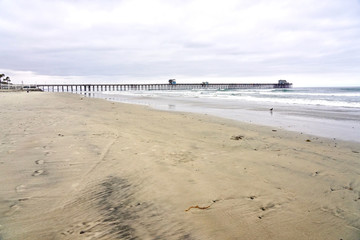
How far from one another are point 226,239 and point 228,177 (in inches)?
60.6

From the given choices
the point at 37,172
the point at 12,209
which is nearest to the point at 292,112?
the point at 37,172

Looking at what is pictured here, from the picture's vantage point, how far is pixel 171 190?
324cm

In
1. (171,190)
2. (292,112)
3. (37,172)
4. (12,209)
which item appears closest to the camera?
(12,209)

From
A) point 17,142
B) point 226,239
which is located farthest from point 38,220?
point 17,142

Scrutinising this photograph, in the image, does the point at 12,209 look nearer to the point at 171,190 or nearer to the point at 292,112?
the point at 171,190

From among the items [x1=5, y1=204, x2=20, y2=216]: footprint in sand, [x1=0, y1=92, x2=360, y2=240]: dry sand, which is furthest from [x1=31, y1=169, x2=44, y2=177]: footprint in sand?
[x1=5, y1=204, x2=20, y2=216]: footprint in sand

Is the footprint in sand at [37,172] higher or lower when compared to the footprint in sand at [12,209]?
higher

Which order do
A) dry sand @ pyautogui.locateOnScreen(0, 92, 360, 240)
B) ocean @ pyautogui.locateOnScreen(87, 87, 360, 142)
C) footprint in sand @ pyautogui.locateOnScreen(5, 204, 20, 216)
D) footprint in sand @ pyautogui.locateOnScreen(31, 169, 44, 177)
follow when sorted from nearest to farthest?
dry sand @ pyautogui.locateOnScreen(0, 92, 360, 240)
footprint in sand @ pyautogui.locateOnScreen(5, 204, 20, 216)
footprint in sand @ pyautogui.locateOnScreen(31, 169, 44, 177)
ocean @ pyautogui.locateOnScreen(87, 87, 360, 142)

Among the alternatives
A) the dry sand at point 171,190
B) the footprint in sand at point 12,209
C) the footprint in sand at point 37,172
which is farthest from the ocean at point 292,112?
the footprint in sand at point 12,209

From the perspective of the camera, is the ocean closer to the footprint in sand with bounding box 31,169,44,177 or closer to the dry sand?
the dry sand

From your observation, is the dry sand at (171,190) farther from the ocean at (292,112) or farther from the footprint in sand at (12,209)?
the ocean at (292,112)

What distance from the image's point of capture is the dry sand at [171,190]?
2.40 m

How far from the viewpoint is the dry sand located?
7.88 ft

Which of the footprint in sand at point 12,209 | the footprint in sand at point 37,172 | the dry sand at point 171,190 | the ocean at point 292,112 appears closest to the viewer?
the dry sand at point 171,190
